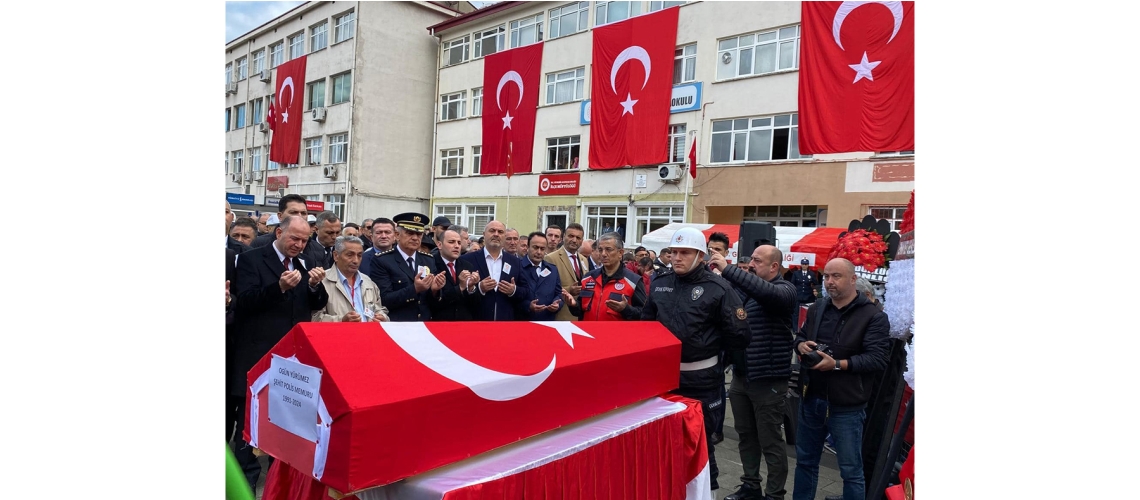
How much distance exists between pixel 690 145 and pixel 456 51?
1375cm

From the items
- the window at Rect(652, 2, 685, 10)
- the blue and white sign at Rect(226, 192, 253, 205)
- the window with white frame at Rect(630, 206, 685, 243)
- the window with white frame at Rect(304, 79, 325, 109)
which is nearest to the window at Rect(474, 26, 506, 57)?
the window at Rect(652, 2, 685, 10)

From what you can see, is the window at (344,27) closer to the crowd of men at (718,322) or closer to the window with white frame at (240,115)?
the window with white frame at (240,115)

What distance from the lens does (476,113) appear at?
2652 centimetres

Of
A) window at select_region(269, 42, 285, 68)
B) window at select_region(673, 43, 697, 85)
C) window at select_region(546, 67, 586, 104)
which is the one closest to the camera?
window at select_region(673, 43, 697, 85)

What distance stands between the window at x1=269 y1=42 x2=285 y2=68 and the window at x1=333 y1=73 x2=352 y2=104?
19.3ft

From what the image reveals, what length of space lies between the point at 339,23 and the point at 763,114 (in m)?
21.6

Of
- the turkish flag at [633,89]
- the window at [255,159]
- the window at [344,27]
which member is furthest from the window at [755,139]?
the window at [255,159]

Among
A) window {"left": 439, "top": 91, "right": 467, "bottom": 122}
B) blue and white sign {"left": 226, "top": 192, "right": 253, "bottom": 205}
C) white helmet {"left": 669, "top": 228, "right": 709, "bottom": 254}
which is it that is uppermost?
window {"left": 439, "top": 91, "right": 467, "bottom": 122}

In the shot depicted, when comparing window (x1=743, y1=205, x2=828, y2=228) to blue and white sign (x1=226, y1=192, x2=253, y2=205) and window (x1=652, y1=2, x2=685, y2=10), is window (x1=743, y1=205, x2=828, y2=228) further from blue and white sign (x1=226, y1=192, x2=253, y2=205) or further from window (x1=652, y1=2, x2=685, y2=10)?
blue and white sign (x1=226, y1=192, x2=253, y2=205)

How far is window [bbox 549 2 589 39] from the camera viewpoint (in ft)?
72.9

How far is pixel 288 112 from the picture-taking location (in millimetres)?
31969

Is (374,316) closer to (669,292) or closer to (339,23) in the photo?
(669,292)

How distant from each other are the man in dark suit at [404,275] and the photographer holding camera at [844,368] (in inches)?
106

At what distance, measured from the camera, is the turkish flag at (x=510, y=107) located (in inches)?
924
